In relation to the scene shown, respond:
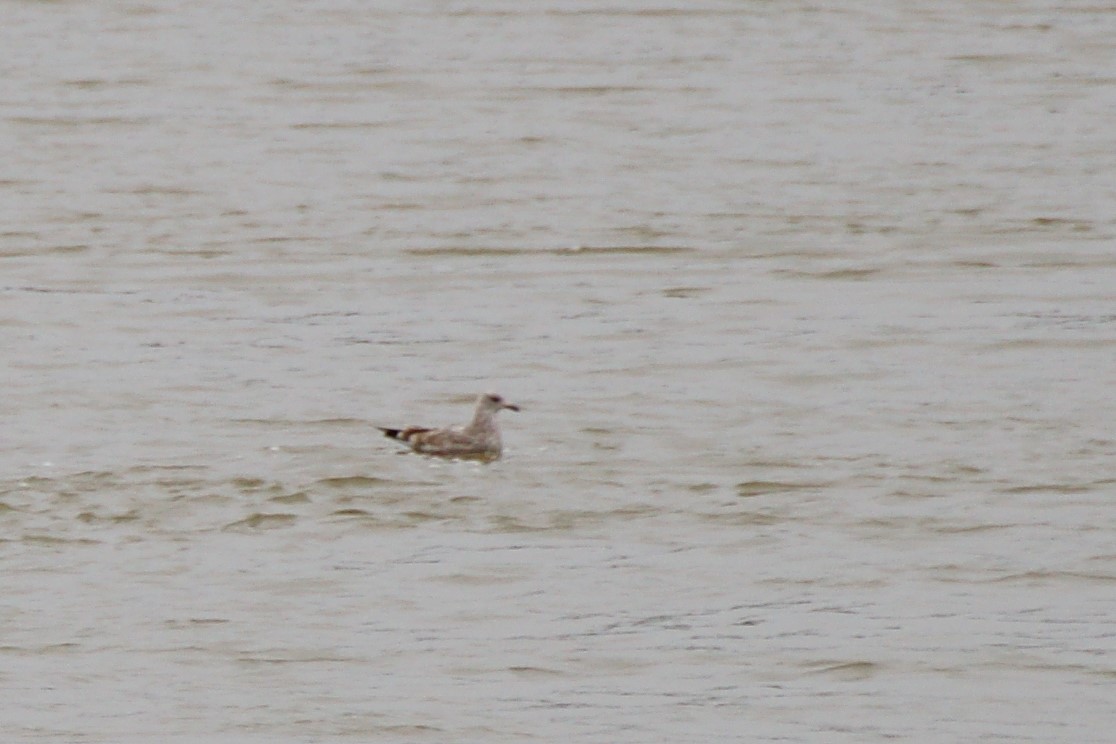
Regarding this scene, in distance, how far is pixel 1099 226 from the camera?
63.4 feet

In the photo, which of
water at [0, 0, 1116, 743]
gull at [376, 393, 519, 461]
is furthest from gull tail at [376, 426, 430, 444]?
water at [0, 0, 1116, 743]

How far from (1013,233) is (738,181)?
2.54 m

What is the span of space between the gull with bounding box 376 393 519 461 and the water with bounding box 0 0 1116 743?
183mm

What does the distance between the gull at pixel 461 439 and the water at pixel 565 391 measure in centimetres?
18

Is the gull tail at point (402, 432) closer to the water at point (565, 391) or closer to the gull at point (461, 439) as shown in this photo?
the gull at point (461, 439)

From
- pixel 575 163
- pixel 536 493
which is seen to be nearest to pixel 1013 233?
pixel 575 163

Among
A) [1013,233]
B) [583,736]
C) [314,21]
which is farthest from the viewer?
[314,21]

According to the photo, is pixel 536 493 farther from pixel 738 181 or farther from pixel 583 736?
pixel 738 181

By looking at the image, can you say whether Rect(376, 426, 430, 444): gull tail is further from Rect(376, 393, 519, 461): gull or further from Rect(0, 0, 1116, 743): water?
Rect(0, 0, 1116, 743): water

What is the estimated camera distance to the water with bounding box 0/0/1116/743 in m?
10.1

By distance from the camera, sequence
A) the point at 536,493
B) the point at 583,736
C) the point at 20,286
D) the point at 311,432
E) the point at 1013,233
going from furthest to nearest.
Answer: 1. the point at 1013,233
2. the point at 20,286
3. the point at 311,432
4. the point at 536,493
5. the point at 583,736

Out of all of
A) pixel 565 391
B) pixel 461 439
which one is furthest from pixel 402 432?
pixel 565 391

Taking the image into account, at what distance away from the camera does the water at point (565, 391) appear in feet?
33.2

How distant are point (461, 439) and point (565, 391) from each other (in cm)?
161
